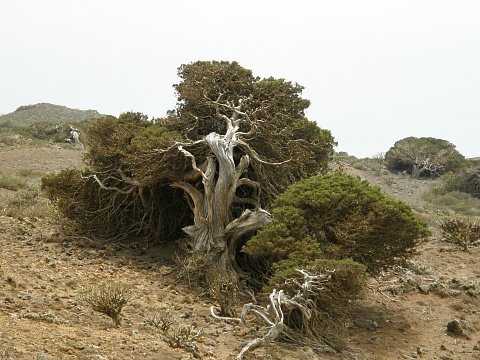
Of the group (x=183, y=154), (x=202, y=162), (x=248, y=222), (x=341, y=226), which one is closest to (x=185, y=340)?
(x=341, y=226)

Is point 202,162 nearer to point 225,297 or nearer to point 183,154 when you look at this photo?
point 183,154

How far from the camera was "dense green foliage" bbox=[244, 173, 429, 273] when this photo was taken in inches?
339

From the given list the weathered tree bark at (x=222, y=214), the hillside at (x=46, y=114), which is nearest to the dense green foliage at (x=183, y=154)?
the weathered tree bark at (x=222, y=214)

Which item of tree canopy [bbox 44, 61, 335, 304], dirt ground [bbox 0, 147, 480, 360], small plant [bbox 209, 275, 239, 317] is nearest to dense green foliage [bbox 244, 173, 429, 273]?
small plant [bbox 209, 275, 239, 317]

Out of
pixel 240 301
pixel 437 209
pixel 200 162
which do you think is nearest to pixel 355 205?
pixel 240 301

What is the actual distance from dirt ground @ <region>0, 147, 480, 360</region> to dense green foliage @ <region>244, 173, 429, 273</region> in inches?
45.0

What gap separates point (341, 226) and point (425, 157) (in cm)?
3484

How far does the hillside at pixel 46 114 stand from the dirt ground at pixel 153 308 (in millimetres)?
50526

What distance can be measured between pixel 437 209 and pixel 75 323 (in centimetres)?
2535

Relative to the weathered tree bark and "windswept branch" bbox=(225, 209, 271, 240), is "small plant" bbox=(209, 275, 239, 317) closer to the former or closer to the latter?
the weathered tree bark

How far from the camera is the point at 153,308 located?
307 inches

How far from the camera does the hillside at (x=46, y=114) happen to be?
6034cm

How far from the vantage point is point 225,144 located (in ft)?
33.8

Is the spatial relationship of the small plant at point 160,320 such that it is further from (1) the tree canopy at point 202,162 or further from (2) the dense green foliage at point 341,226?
(1) the tree canopy at point 202,162
